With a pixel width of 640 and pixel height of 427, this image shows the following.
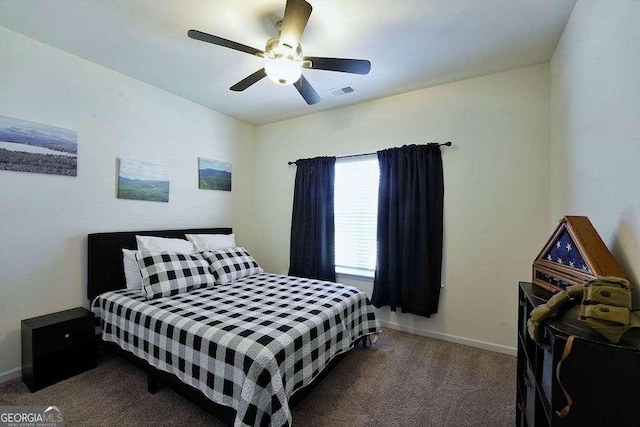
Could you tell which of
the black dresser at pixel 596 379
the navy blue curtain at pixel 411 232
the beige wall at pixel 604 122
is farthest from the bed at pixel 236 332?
the beige wall at pixel 604 122

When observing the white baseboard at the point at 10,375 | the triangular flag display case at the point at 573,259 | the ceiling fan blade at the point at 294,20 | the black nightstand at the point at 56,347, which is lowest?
the white baseboard at the point at 10,375

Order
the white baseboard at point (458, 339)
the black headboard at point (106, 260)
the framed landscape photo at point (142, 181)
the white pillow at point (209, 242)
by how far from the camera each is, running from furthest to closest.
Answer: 1. the white pillow at point (209, 242)
2. the framed landscape photo at point (142, 181)
3. the white baseboard at point (458, 339)
4. the black headboard at point (106, 260)

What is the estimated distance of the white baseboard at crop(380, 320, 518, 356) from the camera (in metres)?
2.54

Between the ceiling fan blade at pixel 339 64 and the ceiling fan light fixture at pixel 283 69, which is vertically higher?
the ceiling fan blade at pixel 339 64

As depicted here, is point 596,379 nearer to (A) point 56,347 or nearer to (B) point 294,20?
(B) point 294,20

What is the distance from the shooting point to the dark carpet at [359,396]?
1.71 metres

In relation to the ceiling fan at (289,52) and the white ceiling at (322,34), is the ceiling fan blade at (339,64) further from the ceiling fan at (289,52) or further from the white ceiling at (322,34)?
the white ceiling at (322,34)

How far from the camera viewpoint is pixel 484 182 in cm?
262

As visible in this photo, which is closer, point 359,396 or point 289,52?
point 289,52

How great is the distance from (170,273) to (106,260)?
2.20 ft

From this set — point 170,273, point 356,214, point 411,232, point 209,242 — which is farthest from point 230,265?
point 411,232

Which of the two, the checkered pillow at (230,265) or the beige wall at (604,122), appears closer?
the beige wall at (604,122)

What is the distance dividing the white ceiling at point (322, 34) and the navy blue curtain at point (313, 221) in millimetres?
1057

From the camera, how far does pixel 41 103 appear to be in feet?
7.22
